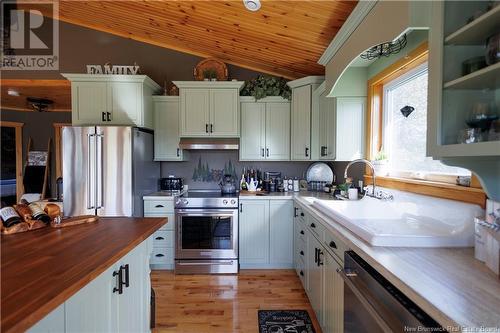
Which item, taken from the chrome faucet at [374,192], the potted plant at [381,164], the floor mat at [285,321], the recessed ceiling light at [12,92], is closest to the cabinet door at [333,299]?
the floor mat at [285,321]

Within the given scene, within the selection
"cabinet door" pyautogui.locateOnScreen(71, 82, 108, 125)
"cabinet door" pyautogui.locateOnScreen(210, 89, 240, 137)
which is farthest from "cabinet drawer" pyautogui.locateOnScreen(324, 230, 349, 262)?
"cabinet door" pyautogui.locateOnScreen(71, 82, 108, 125)

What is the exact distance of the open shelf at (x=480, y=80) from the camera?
94 centimetres

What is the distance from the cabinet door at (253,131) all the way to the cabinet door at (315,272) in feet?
4.83

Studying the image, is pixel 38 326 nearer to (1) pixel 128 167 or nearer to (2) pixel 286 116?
(1) pixel 128 167

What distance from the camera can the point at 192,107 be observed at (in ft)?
11.0

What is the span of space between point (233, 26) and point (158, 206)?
227 cm

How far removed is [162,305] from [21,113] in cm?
517

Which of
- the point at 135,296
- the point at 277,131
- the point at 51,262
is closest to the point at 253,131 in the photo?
the point at 277,131

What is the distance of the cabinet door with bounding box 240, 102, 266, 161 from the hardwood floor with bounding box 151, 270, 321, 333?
1.52 metres

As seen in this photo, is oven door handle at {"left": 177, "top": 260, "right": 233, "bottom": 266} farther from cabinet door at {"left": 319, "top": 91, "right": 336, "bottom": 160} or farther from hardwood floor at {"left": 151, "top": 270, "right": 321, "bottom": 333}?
cabinet door at {"left": 319, "top": 91, "right": 336, "bottom": 160}

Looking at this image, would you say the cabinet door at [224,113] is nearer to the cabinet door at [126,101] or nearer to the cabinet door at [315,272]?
the cabinet door at [126,101]

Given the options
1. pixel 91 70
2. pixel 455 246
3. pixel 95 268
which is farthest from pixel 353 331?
pixel 91 70

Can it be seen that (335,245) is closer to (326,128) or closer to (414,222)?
(414,222)

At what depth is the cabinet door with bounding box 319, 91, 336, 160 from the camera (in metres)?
2.79
